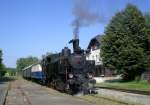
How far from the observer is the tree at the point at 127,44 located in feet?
159

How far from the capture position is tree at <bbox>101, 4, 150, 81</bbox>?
48.3m

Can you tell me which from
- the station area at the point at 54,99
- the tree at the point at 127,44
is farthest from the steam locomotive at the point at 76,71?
the tree at the point at 127,44

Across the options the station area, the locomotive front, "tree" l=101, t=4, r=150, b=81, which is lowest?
the station area

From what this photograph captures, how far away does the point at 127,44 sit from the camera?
49.6 m

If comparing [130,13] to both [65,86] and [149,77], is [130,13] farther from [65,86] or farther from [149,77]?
[65,86]

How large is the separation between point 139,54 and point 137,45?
5.64ft

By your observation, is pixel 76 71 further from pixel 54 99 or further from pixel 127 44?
pixel 127 44

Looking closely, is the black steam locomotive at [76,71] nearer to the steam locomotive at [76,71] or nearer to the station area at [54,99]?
the steam locomotive at [76,71]

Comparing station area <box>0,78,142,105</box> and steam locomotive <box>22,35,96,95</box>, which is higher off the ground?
steam locomotive <box>22,35,96,95</box>

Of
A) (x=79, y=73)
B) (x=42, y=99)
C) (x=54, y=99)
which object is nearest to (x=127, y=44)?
(x=79, y=73)

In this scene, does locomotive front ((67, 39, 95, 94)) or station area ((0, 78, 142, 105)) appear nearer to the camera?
station area ((0, 78, 142, 105))

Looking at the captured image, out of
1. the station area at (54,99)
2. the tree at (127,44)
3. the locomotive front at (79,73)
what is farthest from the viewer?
the tree at (127,44)

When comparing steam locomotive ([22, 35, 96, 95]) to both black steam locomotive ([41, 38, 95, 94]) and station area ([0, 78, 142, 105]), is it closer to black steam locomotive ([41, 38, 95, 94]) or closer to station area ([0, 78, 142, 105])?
black steam locomotive ([41, 38, 95, 94])

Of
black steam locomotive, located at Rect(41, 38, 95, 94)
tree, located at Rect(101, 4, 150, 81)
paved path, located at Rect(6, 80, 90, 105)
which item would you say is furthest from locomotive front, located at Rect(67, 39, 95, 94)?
tree, located at Rect(101, 4, 150, 81)
